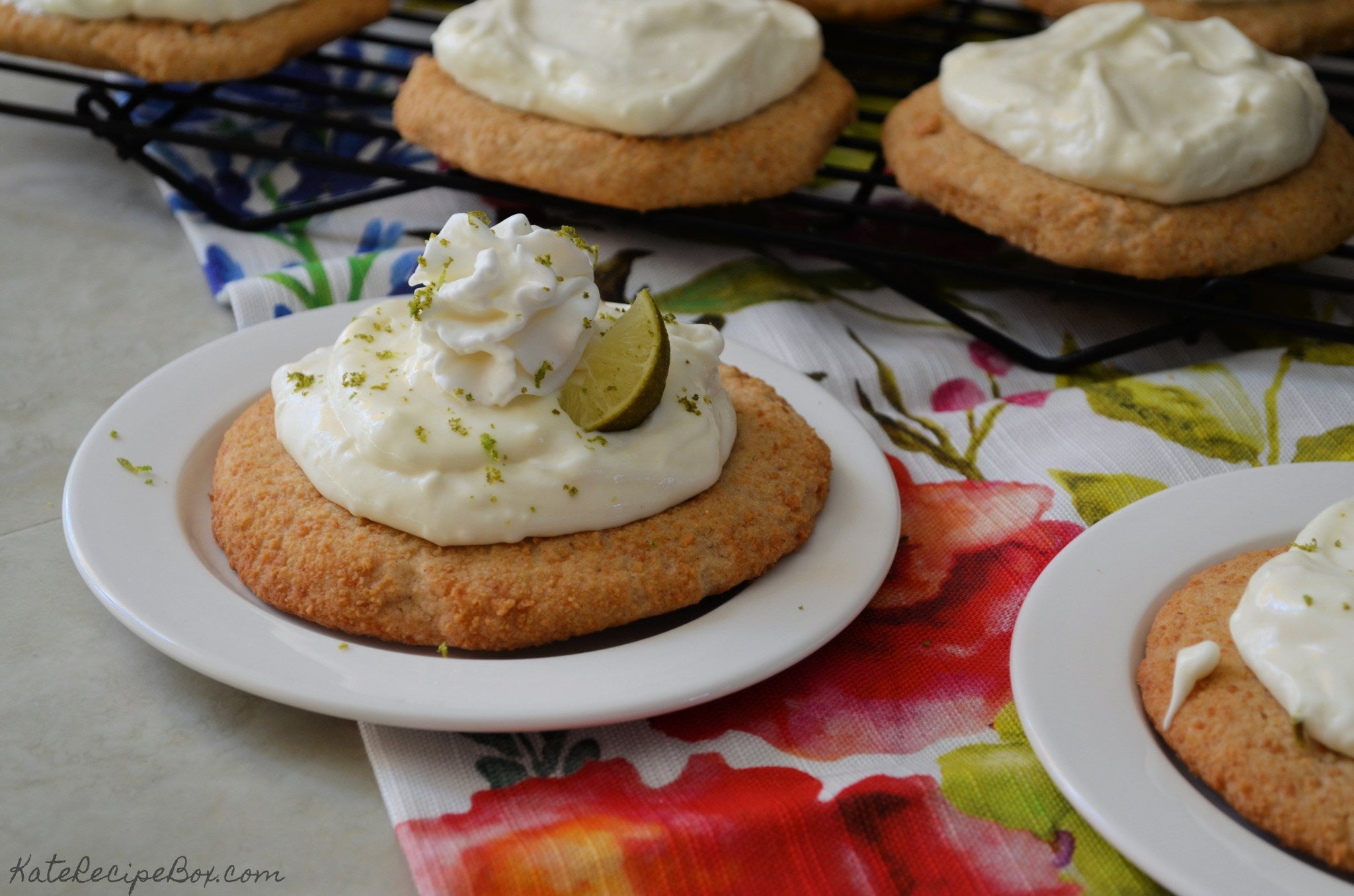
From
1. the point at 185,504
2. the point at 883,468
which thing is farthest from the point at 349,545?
the point at 883,468

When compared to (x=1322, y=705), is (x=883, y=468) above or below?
below

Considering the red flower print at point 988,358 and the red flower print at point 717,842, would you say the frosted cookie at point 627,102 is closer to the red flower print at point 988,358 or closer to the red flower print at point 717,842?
the red flower print at point 988,358

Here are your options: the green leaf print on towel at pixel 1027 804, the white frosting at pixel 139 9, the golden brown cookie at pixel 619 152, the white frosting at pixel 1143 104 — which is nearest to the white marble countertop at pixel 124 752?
the green leaf print on towel at pixel 1027 804

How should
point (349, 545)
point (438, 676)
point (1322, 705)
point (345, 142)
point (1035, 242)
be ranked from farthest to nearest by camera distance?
point (345, 142)
point (1035, 242)
point (349, 545)
point (438, 676)
point (1322, 705)

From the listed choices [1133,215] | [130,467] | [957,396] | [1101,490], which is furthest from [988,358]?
[130,467]

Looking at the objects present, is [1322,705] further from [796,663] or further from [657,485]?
[657,485]

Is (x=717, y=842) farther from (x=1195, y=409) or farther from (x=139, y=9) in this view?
(x=139, y=9)

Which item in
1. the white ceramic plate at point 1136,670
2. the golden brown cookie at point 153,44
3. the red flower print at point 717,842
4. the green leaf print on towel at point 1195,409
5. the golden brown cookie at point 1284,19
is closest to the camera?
the white ceramic plate at point 1136,670
